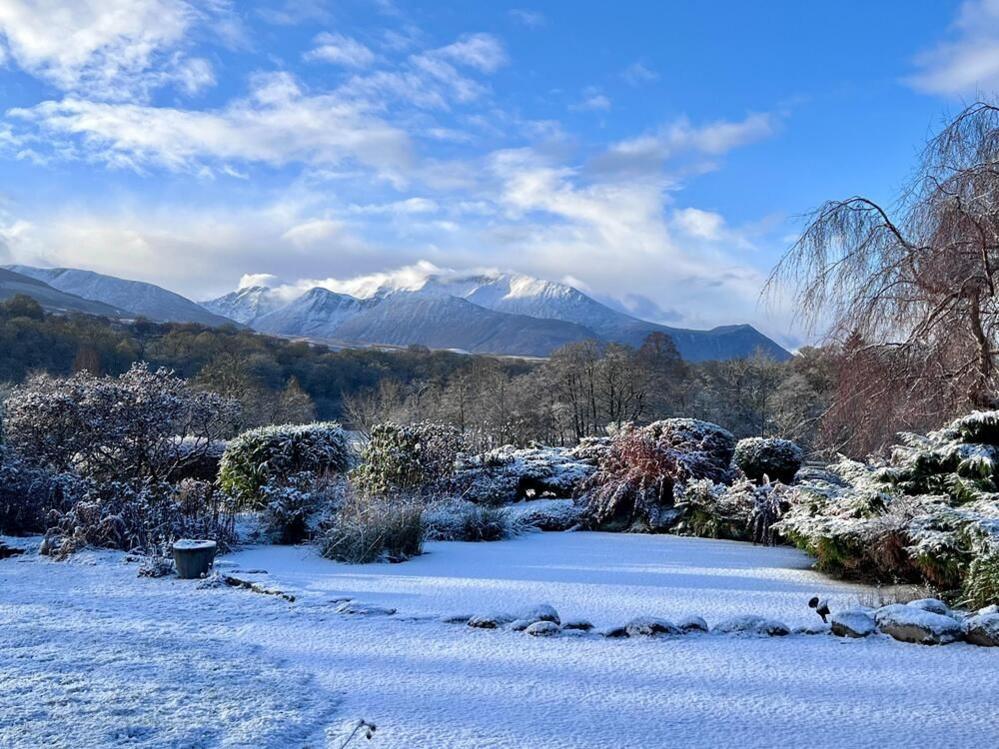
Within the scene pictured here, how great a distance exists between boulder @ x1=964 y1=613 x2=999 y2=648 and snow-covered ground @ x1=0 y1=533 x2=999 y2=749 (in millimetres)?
118

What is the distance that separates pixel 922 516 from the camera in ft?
21.5

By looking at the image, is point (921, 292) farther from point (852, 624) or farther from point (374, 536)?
point (374, 536)

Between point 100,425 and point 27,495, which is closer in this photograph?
point 27,495

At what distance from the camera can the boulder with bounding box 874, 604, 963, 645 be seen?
480cm

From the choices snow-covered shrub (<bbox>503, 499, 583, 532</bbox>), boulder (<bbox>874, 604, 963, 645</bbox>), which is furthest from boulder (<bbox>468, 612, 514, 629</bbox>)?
snow-covered shrub (<bbox>503, 499, 583, 532</bbox>)

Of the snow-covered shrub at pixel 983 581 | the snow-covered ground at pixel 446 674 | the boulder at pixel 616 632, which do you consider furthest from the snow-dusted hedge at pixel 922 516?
the boulder at pixel 616 632

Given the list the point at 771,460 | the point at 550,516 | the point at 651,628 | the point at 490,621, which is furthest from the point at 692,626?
the point at 771,460

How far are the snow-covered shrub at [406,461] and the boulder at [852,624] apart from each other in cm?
752

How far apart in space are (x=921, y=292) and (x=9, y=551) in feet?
33.5

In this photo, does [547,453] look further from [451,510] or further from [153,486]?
[153,486]

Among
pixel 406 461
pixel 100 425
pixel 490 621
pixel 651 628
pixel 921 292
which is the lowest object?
pixel 490 621

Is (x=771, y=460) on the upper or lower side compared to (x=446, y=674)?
upper

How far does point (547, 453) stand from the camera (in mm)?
13773

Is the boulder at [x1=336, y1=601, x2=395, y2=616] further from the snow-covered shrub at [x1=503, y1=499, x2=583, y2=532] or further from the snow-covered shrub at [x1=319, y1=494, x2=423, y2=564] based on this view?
the snow-covered shrub at [x1=503, y1=499, x2=583, y2=532]
